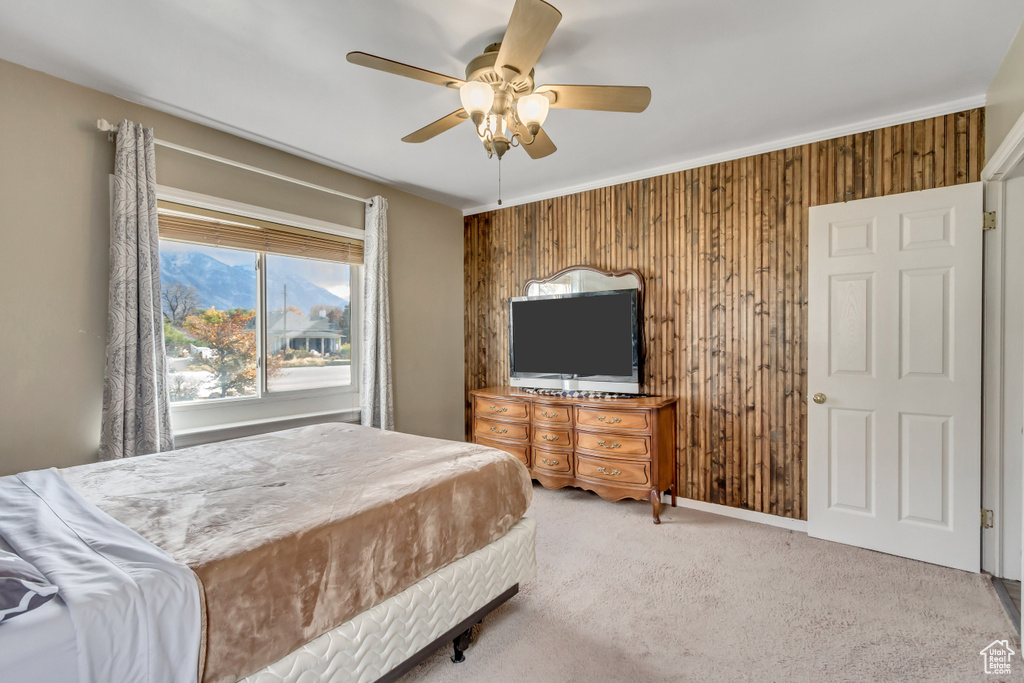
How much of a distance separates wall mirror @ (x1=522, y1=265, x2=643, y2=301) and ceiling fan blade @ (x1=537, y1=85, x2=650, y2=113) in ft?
6.36

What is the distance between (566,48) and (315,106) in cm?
150

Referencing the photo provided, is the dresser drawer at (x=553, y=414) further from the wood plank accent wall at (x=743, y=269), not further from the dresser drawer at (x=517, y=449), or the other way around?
the wood plank accent wall at (x=743, y=269)

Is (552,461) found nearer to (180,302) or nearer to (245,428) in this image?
(245,428)

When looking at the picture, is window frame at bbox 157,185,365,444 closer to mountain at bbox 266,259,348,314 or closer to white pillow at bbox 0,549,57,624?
mountain at bbox 266,259,348,314

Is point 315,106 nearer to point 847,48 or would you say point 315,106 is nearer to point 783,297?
point 847,48

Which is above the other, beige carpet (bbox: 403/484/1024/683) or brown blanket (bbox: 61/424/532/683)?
brown blanket (bbox: 61/424/532/683)

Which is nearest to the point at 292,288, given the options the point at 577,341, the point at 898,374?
the point at 577,341

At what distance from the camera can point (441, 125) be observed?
2.26 meters

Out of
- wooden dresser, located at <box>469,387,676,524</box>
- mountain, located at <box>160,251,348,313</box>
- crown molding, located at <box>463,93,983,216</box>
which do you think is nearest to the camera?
crown molding, located at <box>463,93,983,216</box>

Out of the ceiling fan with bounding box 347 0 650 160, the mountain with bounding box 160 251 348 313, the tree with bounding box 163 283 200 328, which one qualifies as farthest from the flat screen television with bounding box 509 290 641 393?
the tree with bounding box 163 283 200 328

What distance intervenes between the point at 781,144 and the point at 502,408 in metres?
2.86

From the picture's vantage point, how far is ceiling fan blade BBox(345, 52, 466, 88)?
1.74 meters

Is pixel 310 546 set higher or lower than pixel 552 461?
higher

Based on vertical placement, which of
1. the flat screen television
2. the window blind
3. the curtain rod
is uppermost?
the curtain rod
